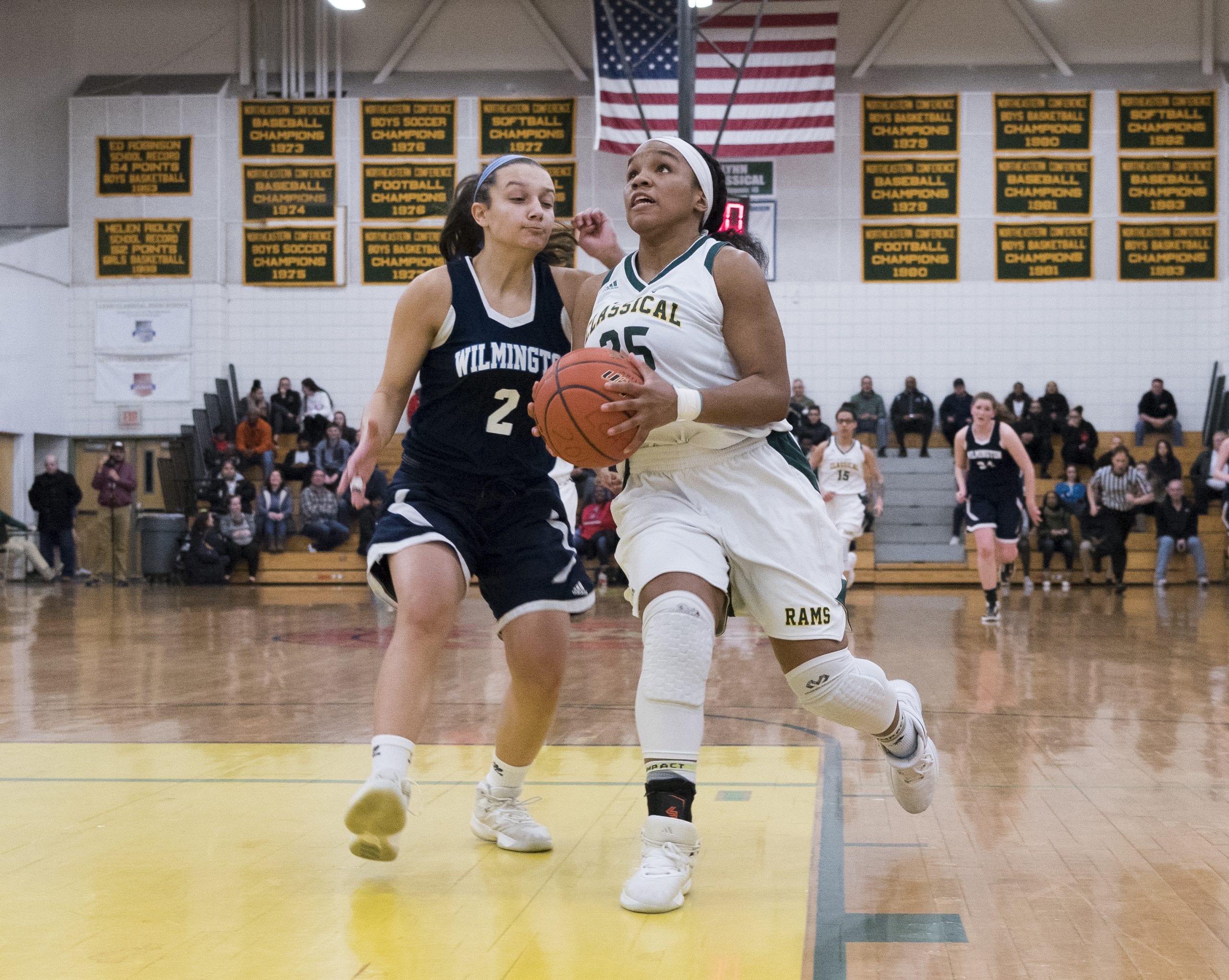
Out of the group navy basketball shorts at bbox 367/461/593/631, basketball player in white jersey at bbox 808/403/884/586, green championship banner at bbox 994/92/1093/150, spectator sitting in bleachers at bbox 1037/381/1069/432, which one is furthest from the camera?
green championship banner at bbox 994/92/1093/150

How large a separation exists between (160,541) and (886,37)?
42.0ft

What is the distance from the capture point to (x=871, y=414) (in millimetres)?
18469

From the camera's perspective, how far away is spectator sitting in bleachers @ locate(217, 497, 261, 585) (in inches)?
651

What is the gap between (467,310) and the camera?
3320 millimetres

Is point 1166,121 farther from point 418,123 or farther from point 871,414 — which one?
point 418,123

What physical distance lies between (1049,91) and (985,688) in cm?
1509

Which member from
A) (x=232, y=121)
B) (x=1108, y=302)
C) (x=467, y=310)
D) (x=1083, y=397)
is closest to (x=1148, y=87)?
(x=1108, y=302)

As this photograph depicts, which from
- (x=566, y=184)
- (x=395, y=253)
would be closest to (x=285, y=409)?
(x=395, y=253)

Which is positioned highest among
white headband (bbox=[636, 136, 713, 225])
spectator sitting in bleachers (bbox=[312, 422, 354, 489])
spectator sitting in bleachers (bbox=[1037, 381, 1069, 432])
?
spectator sitting in bleachers (bbox=[1037, 381, 1069, 432])

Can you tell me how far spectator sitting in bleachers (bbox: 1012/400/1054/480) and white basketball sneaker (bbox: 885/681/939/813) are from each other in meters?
14.5

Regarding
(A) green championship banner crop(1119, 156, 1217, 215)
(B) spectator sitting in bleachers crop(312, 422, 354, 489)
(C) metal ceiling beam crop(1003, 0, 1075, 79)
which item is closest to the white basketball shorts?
(B) spectator sitting in bleachers crop(312, 422, 354, 489)

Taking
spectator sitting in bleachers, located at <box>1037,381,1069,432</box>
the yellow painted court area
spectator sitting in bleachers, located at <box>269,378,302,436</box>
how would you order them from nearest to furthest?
the yellow painted court area → spectator sitting in bleachers, located at <box>1037,381,1069,432</box> → spectator sitting in bleachers, located at <box>269,378,302,436</box>

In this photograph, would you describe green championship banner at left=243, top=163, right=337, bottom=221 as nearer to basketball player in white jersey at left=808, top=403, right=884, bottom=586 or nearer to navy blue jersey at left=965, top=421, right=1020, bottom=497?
basketball player in white jersey at left=808, top=403, right=884, bottom=586

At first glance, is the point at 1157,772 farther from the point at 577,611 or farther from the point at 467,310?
the point at 467,310
